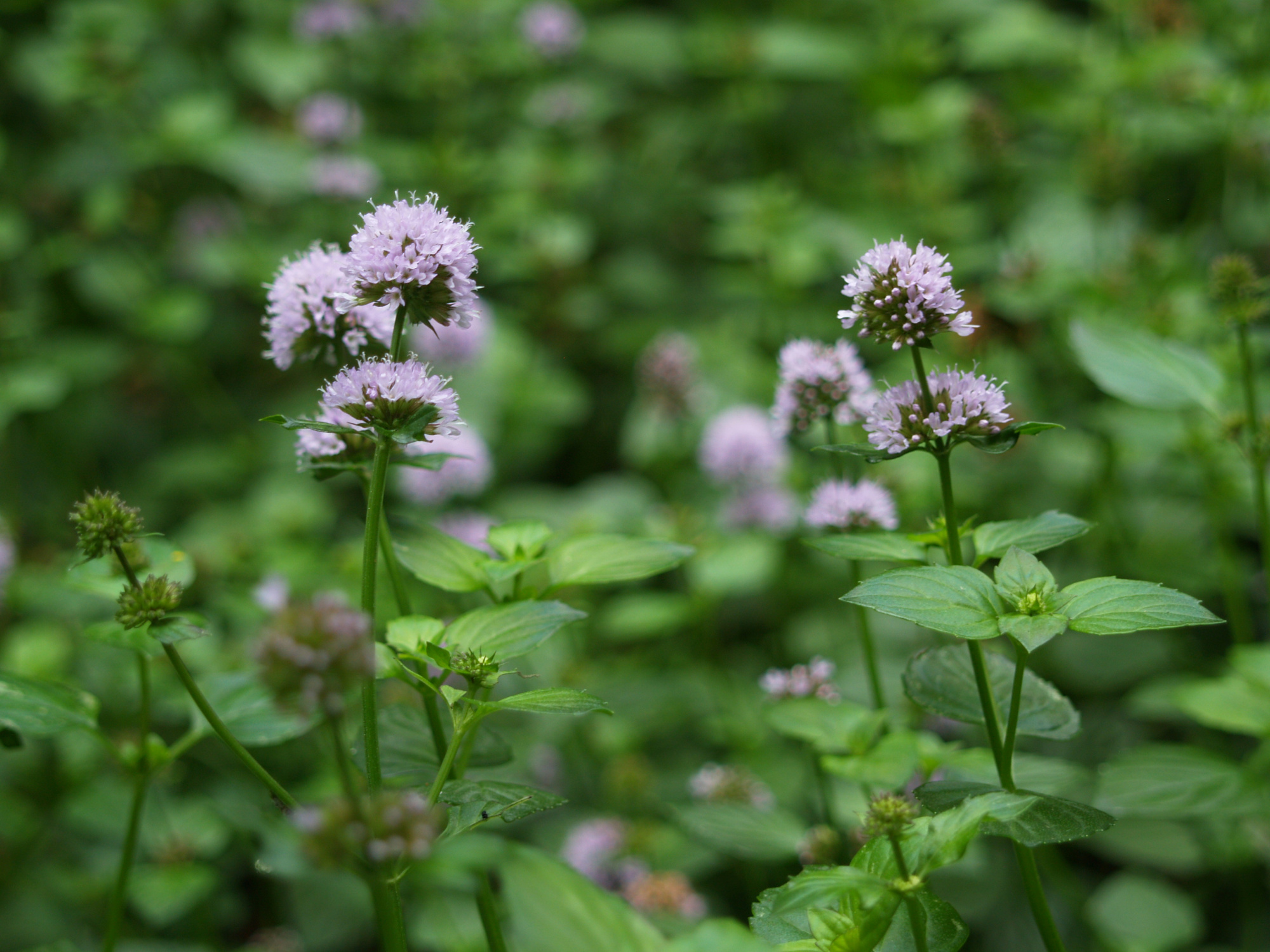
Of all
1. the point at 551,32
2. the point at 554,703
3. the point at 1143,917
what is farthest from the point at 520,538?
the point at 551,32

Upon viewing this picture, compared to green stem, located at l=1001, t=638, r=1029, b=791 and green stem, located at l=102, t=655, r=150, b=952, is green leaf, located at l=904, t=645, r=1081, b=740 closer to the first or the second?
green stem, located at l=1001, t=638, r=1029, b=791

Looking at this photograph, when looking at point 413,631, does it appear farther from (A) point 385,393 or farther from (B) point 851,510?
(B) point 851,510

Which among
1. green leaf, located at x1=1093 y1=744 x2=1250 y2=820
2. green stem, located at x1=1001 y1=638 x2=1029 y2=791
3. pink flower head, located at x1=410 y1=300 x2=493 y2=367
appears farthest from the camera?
pink flower head, located at x1=410 y1=300 x2=493 y2=367

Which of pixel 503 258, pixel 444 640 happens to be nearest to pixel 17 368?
pixel 503 258

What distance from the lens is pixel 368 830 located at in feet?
2.44

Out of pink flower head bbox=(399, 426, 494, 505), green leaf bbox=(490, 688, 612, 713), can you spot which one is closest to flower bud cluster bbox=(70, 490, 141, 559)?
green leaf bbox=(490, 688, 612, 713)

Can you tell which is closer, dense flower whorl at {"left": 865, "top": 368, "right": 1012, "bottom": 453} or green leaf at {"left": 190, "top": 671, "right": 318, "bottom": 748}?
dense flower whorl at {"left": 865, "top": 368, "right": 1012, "bottom": 453}

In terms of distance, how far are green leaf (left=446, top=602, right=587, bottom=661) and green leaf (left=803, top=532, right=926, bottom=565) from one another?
0.29 meters

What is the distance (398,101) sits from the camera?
423cm

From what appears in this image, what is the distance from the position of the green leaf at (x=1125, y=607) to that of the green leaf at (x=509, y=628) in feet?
1.71

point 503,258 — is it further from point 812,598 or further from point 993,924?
point 993,924

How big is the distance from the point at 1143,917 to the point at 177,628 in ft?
5.85

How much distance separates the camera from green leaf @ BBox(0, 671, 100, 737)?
1179 millimetres

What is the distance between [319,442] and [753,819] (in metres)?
0.83
